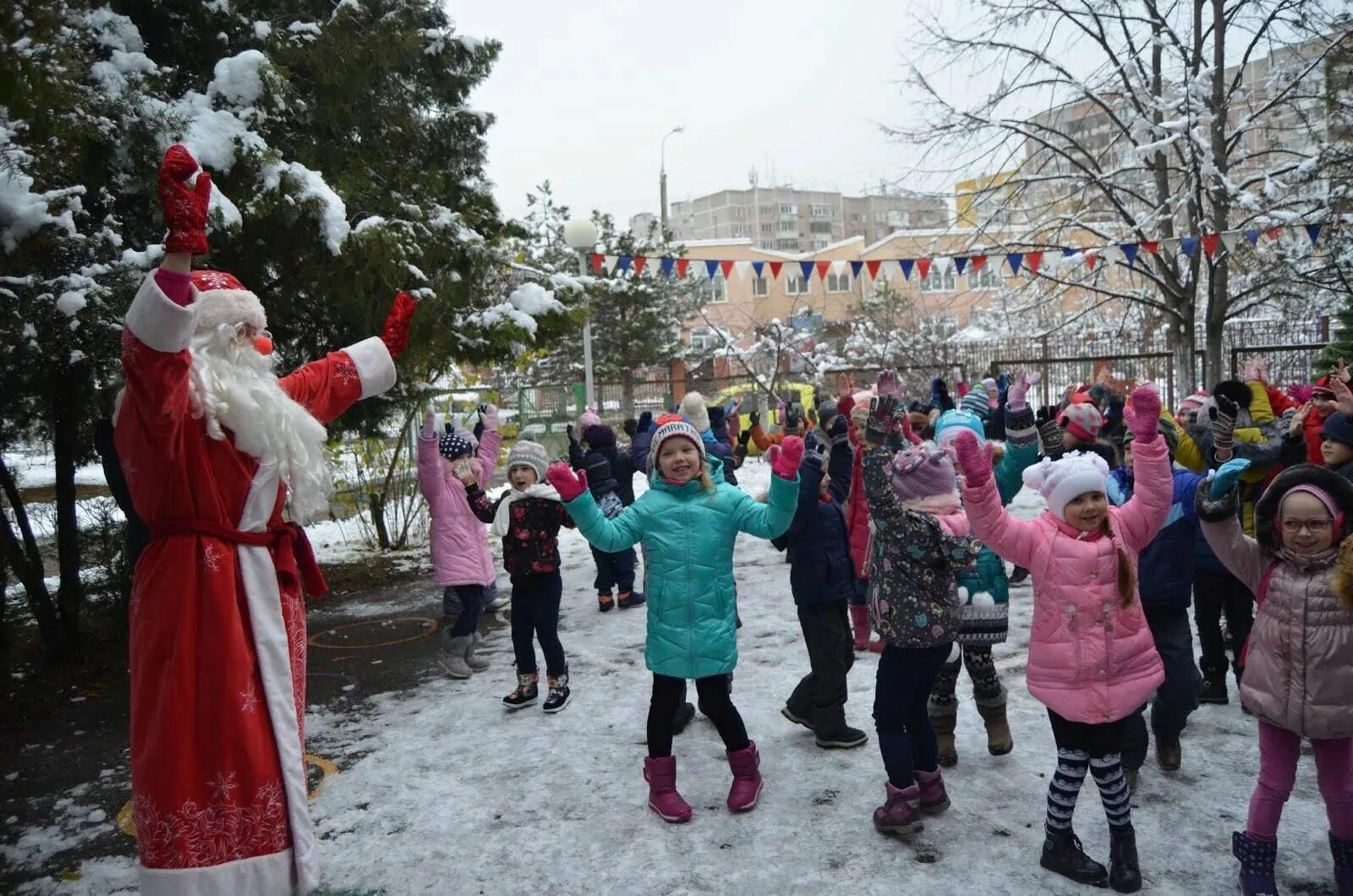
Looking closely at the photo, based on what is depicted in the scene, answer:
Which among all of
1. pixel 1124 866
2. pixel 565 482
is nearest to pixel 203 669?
pixel 565 482

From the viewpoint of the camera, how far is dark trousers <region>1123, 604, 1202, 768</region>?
12.8 feet

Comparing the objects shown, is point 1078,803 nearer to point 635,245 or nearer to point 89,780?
point 89,780

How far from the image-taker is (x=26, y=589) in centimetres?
659

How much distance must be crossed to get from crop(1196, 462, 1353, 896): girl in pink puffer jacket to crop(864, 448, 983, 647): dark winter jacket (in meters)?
0.97

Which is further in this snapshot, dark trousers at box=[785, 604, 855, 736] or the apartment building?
the apartment building

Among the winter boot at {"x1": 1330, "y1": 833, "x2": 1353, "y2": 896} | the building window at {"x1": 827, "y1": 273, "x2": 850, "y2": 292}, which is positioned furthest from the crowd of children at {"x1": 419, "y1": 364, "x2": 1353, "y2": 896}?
the building window at {"x1": 827, "y1": 273, "x2": 850, "y2": 292}

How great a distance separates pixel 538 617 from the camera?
5301 millimetres

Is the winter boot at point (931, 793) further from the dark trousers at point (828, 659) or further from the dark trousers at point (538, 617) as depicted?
the dark trousers at point (538, 617)

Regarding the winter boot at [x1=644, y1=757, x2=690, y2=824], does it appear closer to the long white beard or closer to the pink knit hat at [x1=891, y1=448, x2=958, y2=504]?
the pink knit hat at [x1=891, y1=448, x2=958, y2=504]

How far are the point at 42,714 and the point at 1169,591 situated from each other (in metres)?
6.47

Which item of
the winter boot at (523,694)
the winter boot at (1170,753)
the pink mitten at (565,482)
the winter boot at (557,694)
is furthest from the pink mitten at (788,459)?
the winter boot at (523,694)

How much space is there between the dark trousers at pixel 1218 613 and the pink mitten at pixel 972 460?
240 centimetres

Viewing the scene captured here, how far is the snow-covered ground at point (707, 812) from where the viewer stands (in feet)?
11.0

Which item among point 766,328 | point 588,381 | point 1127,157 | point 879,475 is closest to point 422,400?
point 588,381
